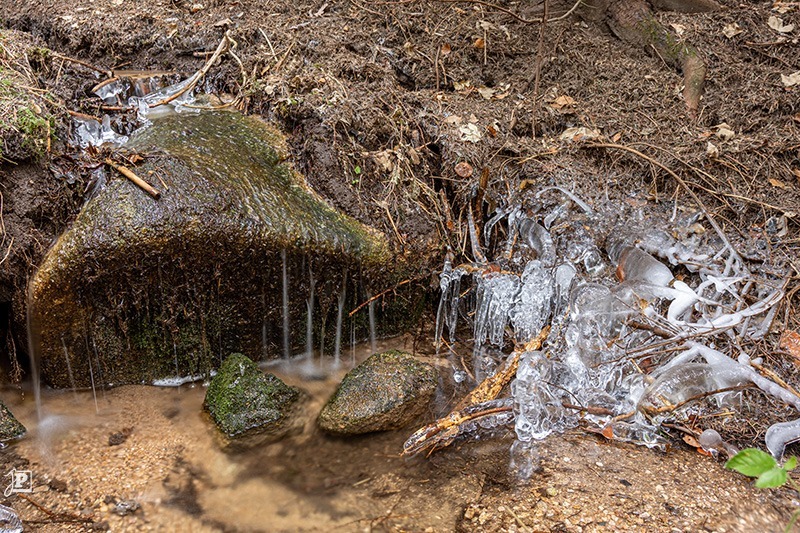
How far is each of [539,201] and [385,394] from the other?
6.69 feet

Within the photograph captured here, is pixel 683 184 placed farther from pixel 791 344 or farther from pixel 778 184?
pixel 791 344

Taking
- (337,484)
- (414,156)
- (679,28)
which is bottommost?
(337,484)

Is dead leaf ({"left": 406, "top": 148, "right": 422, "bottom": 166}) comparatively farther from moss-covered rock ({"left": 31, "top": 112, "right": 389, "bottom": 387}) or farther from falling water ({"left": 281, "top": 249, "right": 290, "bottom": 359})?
falling water ({"left": 281, "top": 249, "right": 290, "bottom": 359})

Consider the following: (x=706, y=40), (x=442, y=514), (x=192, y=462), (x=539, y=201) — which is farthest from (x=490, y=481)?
(x=706, y=40)

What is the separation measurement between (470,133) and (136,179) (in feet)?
8.38

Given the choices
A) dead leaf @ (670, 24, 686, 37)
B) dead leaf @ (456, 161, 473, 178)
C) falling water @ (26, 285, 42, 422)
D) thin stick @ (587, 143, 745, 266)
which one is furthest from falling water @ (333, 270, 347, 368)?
dead leaf @ (670, 24, 686, 37)

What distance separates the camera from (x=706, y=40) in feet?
18.4

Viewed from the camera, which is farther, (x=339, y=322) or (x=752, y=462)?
(x=339, y=322)

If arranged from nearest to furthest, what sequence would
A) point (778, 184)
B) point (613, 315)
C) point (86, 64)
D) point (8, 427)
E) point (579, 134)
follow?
point (8, 427)
point (613, 315)
point (778, 184)
point (86, 64)
point (579, 134)

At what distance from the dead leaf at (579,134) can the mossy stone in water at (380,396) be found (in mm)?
2421

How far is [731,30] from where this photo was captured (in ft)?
18.5

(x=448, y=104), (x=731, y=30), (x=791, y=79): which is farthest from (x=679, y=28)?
(x=448, y=104)

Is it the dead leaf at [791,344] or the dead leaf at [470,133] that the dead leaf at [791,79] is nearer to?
the dead leaf at [791,344]

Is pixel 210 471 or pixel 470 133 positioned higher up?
pixel 470 133
